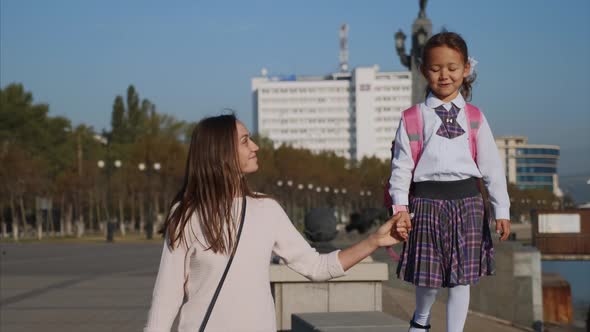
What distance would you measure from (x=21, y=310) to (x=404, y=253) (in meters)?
9.88

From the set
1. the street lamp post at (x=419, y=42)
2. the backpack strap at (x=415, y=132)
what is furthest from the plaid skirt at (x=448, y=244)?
the street lamp post at (x=419, y=42)

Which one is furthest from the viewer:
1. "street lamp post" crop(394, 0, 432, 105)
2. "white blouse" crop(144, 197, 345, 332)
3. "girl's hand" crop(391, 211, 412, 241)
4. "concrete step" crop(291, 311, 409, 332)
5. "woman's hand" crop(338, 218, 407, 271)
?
"street lamp post" crop(394, 0, 432, 105)

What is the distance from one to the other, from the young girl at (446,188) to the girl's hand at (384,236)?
470 millimetres

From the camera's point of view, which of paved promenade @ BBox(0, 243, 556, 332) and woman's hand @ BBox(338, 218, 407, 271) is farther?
paved promenade @ BBox(0, 243, 556, 332)

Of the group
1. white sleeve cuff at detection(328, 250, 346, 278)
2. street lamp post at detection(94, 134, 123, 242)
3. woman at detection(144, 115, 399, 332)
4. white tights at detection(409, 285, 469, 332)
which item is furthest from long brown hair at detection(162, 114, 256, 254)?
street lamp post at detection(94, 134, 123, 242)

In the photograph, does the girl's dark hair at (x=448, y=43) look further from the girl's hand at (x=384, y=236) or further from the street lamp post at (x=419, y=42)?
the street lamp post at (x=419, y=42)

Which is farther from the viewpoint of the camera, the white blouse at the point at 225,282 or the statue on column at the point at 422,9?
the statue on column at the point at 422,9

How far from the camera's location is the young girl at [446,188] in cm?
468

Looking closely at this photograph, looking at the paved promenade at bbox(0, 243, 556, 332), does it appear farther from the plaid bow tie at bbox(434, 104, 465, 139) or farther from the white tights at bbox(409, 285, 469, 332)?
the plaid bow tie at bbox(434, 104, 465, 139)

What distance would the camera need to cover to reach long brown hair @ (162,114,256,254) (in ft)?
12.6

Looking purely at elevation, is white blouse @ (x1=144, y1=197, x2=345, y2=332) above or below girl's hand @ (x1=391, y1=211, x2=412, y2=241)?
below

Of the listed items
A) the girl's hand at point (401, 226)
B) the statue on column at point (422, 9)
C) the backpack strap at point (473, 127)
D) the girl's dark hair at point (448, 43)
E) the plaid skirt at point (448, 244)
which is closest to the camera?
the girl's hand at point (401, 226)

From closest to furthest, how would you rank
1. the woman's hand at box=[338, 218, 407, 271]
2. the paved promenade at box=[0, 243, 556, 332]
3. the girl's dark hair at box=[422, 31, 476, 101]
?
the woman's hand at box=[338, 218, 407, 271] → the girl's dark hair at box=[422, 31, 476, 101] → the paved promenade at box=[0, 243, 556, 332]

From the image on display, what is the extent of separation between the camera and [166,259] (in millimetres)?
3865
